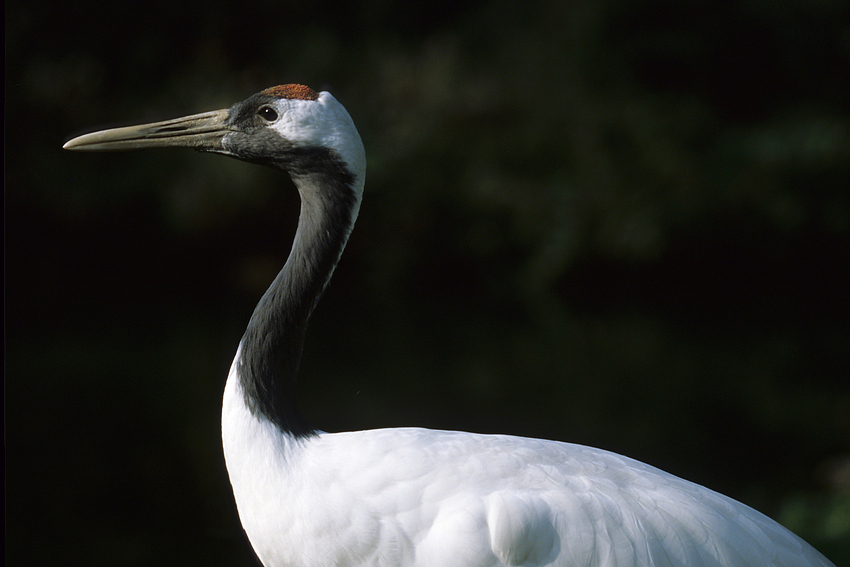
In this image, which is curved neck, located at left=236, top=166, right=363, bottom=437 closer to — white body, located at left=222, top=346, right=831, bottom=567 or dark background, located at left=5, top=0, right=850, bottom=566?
white body, located at left=222, top=346, right=831, bottom=567

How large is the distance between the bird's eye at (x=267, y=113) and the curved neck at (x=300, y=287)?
142 millimetres

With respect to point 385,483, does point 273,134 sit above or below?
above

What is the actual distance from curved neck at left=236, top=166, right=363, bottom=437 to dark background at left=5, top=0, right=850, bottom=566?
17.6ft

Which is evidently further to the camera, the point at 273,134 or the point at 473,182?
the point at 473,182

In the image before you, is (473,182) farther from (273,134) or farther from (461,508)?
(461,508)

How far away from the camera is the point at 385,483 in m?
1.62

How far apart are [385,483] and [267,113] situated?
0.88m

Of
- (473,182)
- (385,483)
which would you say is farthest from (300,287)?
(473,182)

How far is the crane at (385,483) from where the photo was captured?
1600 millimetres

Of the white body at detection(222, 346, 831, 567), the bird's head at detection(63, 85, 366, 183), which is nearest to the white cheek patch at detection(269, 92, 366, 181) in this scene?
the bird's head at detection(63, 85, 366, 183)

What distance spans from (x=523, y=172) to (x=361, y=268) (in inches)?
107

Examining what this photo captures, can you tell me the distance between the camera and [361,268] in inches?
470

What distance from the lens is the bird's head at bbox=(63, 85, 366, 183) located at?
1.81m

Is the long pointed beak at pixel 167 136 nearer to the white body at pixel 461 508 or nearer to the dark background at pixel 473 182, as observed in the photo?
the white body at pixel 461 508
